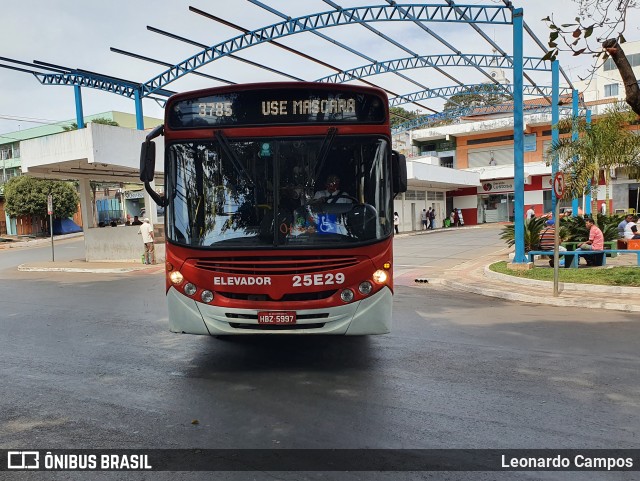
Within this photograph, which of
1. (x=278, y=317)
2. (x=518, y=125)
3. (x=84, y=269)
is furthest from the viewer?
(x=84, y=269)

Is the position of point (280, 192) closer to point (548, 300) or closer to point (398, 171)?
point (398, 171)

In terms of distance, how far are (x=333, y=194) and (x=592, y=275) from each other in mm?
8414

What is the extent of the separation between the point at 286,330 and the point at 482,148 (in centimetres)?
4336

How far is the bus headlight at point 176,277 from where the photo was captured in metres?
5.33

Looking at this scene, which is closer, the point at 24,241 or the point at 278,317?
the point at 278,317

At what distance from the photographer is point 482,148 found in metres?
44.8

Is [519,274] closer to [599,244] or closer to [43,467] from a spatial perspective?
[599,244]

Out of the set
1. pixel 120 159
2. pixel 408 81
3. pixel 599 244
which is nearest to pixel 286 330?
pixel 599 244

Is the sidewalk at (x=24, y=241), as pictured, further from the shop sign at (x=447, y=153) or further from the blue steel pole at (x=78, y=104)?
the shop sign at (x=447, y=153)

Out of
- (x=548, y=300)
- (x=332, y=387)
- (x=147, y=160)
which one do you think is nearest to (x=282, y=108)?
(x=147, y=160)

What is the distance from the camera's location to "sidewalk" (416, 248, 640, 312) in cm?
909

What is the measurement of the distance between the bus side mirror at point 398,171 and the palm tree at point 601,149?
38.9ft

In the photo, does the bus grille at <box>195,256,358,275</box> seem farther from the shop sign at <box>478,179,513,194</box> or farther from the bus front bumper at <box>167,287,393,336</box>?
the shop sign at <box>478,179,513,194</box>

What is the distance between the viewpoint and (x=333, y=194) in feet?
17.2
